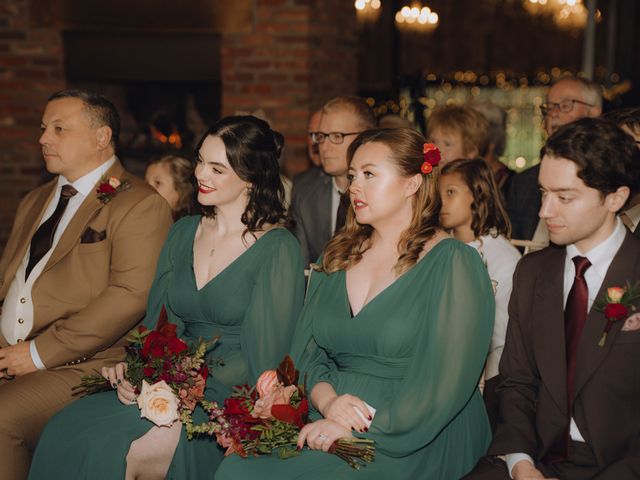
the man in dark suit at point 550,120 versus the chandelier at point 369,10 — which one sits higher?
the chandelier at point 369,10

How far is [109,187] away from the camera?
3791mm

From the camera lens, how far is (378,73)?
30.2 feet

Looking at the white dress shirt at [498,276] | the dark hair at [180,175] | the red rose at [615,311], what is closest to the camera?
the red rose at [615,311]

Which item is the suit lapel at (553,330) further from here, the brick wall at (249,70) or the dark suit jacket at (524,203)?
the brick wall at (249,70)

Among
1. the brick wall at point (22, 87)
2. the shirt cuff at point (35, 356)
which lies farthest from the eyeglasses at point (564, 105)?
the brick wall at point (22, 87)

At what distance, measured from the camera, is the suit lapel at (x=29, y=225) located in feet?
12.8

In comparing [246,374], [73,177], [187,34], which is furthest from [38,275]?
[187,34]

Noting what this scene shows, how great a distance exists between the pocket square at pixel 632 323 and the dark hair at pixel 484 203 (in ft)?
4.24

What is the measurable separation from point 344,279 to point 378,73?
642 centimetres

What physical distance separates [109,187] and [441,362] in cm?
173

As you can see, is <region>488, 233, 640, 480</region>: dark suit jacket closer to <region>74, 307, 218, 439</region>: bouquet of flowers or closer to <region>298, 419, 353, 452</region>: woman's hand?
<region>298, 419, 353, 452</region>: woman's hand

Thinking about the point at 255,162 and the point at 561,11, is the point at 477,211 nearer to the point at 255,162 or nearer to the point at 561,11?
the point at 255,162

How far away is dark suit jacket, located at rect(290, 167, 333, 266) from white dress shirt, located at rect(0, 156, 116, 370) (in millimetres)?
1195

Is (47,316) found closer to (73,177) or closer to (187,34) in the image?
(73,177)
